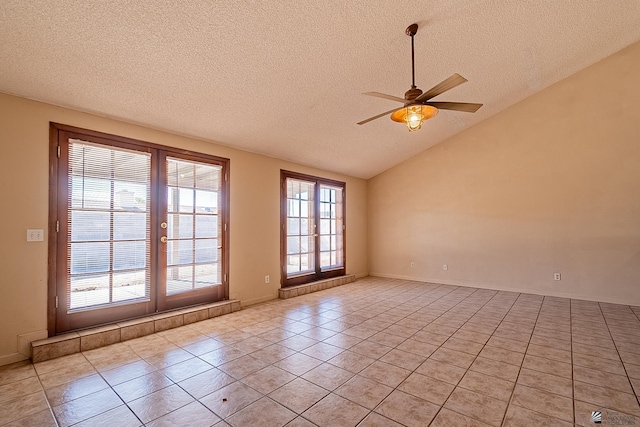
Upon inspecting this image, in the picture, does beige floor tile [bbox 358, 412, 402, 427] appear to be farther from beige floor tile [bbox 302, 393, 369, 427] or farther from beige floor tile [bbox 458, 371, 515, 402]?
beige floor tile [bbox 458, 371, 515, 402]

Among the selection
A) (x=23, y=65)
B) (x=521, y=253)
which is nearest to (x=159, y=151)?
(x=23, y=65)

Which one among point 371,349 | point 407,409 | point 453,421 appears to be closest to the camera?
point 453,421

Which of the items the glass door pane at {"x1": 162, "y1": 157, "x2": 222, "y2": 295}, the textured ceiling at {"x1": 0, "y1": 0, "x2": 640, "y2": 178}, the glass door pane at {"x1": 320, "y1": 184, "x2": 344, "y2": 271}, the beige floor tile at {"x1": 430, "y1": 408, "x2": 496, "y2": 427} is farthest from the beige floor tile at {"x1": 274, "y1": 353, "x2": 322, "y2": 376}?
the glass door pane at {"x1": 320, "y1": 184, "x2": 344, "y2": 271}

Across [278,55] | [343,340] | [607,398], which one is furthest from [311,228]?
[607,398]

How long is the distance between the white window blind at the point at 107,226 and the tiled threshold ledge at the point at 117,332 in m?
0.29

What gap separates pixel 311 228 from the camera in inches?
232

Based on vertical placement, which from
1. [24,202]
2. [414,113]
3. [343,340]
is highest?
[414,113]

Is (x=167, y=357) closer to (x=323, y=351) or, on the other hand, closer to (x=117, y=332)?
(x=117, y=332)

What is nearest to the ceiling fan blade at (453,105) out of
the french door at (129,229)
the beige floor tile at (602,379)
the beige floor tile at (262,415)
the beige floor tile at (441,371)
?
the beige floor tile at (441,371)

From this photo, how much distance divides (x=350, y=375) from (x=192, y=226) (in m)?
2.83

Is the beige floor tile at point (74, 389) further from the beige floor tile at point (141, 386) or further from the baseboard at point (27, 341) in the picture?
the baseboard at point (27, 341)

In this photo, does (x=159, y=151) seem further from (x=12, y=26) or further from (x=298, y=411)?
(x=298, y=411)

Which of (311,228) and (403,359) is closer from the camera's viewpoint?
(403,359)

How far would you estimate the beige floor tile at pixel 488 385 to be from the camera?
211cm
